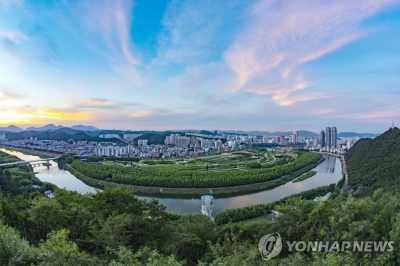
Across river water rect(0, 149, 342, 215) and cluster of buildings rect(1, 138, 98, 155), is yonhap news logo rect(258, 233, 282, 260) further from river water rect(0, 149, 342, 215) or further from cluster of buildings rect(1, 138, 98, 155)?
cluster of buildings rect(1, 138, 98, 155)

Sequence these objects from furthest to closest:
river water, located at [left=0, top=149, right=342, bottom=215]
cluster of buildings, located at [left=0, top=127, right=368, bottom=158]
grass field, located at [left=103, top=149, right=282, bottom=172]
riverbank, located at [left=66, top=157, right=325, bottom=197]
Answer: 1. cluster of buildings, located at [left=0, top=127, right=368, bottom=158]
2. grass field, located at [left=103, top=149, right=282, bottom=172]
3. riverbank, located at [left=66, top=157, right=325, bottom=197]
4. river water, located at [left=0, top=149, right=342, bottom=215]

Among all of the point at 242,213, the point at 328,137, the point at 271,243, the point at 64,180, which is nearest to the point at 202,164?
the point at 64,180

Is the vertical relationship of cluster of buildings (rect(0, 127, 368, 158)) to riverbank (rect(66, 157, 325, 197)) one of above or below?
above

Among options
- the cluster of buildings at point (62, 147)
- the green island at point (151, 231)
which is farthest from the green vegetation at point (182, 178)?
the cluster of buildings at point (62, 147)

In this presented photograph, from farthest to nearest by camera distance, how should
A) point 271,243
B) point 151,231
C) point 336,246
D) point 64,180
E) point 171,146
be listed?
point 171,146
point 64,180
point 151,231
point 271,243
point 336,246

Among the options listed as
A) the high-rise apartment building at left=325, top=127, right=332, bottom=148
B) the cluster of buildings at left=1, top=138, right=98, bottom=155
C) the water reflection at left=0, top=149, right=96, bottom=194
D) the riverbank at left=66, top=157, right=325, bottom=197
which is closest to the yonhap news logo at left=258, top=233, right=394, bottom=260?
the riverbank at left=66, top=157, right=325, bottom=197

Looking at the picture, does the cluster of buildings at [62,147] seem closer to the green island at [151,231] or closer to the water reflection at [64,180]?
the water reflection at [64,180]

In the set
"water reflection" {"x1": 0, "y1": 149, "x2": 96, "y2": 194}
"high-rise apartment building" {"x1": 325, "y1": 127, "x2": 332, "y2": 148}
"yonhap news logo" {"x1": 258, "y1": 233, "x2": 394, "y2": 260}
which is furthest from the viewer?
"high-rise apartment building" {"x1": 325, "y1": 127, "x2": 332, "y2": 148}

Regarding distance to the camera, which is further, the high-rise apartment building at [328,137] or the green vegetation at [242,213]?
the high-rise apartment building at [328,137]

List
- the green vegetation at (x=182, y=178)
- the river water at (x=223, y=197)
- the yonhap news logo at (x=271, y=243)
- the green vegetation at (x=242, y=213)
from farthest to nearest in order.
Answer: the green vegetation at (x=182, y=178)
the river water at (x=223, y=197)
the green vegetation at (x=242, y=213)
the yonhap news logo at (x=271, y=243)

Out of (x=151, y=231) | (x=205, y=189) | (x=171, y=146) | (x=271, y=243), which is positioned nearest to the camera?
(x=271, y=243)

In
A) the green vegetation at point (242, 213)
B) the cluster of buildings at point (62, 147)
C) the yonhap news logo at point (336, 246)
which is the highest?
the yonhap news logo at point (336, 246)

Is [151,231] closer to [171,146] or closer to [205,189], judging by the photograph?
[205,189]
